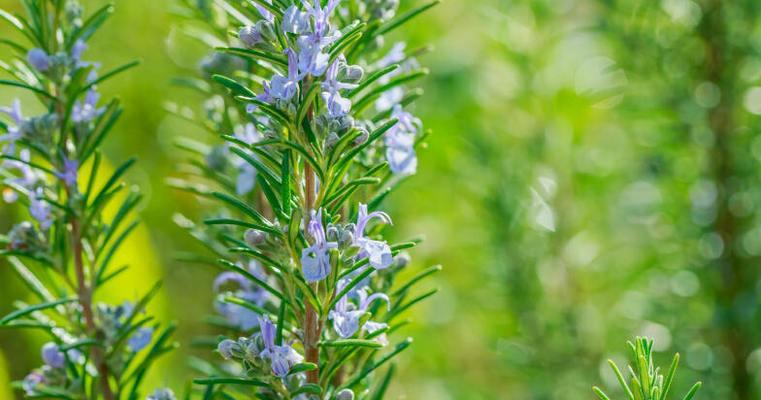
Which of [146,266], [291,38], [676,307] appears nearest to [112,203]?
[146,266]

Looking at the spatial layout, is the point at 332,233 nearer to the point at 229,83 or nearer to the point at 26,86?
the point at 229,83

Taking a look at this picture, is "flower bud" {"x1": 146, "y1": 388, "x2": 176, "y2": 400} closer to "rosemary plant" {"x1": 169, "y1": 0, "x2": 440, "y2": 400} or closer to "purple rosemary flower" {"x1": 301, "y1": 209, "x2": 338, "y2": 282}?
"rosemary plant" {"x1": 169, "y1": 0, "x2": 440, "y2": 400}

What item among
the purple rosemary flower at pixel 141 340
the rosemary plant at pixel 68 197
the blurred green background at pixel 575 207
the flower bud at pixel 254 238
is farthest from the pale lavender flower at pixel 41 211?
the blurred green background at pixel 575 207

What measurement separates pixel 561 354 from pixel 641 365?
826 mm

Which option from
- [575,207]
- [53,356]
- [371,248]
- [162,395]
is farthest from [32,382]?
[575,207]

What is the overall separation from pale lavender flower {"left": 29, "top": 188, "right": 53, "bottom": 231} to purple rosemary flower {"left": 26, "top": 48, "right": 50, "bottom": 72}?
0.33ft

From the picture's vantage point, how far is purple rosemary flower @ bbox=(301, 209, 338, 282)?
1.60 ft

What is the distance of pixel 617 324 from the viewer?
1370mm

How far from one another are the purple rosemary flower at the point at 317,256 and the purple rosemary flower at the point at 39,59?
11.3 inches

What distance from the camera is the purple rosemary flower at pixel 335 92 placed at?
0.51 meters

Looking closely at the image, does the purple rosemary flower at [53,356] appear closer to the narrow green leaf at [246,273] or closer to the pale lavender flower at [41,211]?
the pale lavender flower at [41,211]

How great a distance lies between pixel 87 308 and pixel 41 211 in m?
0.09

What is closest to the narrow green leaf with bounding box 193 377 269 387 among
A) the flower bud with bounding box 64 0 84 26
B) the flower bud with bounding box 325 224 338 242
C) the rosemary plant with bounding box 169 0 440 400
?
the rosemary plant with bounding box 169 0 440 400

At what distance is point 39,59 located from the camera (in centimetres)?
64
